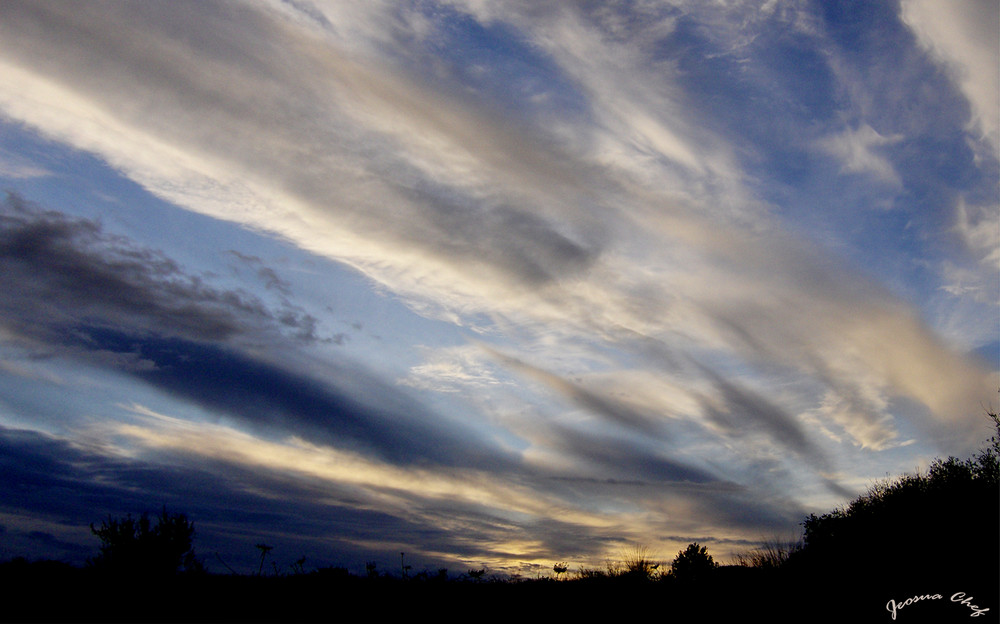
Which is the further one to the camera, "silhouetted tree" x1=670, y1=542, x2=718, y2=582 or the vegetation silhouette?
"silhouetted tree" x1=670, y1=542, x2=718, y2=582

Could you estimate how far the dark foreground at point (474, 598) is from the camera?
11094mm

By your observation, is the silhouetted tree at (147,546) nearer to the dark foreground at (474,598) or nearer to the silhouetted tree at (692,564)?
the dark foreground at (474,598)

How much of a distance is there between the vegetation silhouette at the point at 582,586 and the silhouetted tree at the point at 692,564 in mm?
1108

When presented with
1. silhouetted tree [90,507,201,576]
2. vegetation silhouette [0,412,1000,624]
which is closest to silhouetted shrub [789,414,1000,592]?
vegetation silhouette [0,412,1000,624]

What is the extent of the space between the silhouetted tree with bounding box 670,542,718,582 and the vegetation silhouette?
1108mm

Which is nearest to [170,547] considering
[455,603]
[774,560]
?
[455,603]

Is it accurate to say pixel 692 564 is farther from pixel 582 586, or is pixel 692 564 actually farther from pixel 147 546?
pixel 147 546

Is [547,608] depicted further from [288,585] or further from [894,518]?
[894,518]

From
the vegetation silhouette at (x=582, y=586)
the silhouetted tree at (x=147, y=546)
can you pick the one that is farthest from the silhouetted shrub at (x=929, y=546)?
the silhouetted tree at (x=147, y=546)

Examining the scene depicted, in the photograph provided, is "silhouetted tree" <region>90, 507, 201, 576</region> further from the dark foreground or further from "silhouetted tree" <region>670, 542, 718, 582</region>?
"silhouetted tree" <region>670, 542, 718, 582</region>

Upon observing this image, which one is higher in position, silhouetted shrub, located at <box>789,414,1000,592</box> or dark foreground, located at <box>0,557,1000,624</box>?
silhouetted shrub, located at <box>789,414,1000,592</box>

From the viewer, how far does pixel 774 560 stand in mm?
19625

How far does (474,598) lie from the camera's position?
14250 mm

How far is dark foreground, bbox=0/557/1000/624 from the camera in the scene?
437 inches
